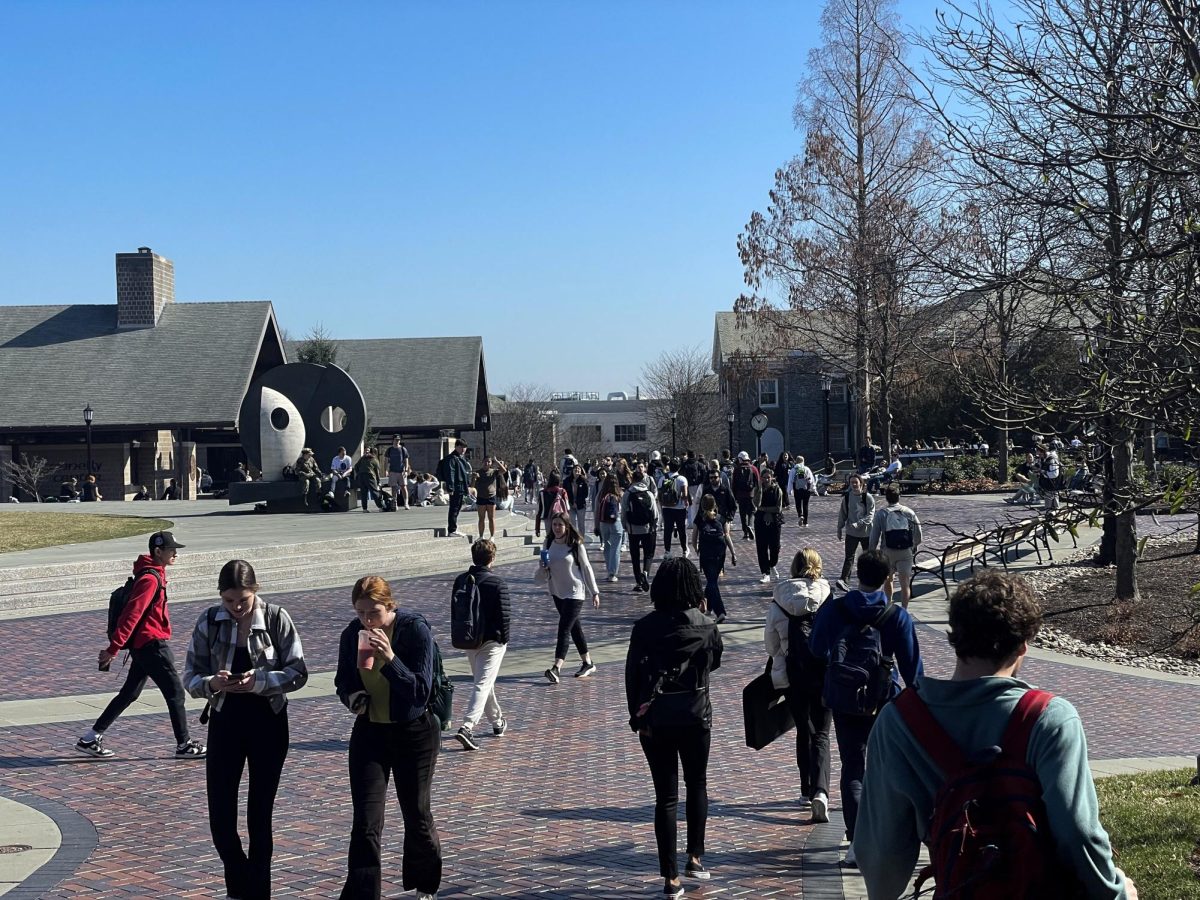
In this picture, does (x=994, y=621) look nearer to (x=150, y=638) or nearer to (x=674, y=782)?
(x=674, y=782)

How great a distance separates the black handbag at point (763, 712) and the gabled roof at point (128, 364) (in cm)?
4326

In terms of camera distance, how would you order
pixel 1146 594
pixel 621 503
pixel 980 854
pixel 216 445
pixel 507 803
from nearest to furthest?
1. pixel 980 854
2. pixel 507 803
3. pixel 1146 594
4. pixel 621 503
5. pixel 216 445

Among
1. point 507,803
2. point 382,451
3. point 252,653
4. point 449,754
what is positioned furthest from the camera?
point 382,451

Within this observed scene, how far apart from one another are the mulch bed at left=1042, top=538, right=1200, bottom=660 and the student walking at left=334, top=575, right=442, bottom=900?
31.2ft

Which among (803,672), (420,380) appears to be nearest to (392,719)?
(803,672)

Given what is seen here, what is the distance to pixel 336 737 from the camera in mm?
10758

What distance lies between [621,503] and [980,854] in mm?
19390

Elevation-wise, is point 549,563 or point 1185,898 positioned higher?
point 549,563

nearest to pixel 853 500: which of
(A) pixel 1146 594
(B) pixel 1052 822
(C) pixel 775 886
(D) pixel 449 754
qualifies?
(A) pixel 1146 594

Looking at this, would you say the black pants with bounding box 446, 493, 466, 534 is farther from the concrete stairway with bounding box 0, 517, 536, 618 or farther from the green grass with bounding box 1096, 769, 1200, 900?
the green grass with bounding box 1096, 769, 1200, 900

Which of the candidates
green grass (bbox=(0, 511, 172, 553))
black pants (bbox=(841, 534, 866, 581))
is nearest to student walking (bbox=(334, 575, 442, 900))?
black pants (bbox=(841, 534, 866, 581))

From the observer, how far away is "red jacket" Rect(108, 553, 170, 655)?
9.52m

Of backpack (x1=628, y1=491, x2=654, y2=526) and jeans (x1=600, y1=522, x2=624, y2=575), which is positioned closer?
backpack (x1=628, y1=491, x2=654, y2=526)

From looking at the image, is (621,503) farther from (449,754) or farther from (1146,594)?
(449,754)
